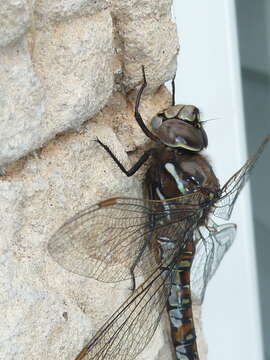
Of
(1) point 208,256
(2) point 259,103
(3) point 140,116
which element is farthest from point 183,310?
Answer: (2) point 259,103

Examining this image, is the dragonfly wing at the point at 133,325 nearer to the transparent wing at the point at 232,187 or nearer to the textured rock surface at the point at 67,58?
the transparent wing at the point at 232,187

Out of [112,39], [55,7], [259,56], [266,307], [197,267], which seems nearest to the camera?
[55,7]

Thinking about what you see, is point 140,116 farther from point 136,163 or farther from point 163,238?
point 163,238

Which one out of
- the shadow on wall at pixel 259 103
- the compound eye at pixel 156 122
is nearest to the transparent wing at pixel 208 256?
the compound eye at pixel 156 122

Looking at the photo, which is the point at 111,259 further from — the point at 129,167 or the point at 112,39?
the point at 112,39

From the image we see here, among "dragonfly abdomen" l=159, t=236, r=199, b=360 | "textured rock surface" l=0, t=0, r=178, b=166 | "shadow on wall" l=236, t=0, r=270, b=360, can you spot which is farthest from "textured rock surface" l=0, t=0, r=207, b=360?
"shadow on wall" l=236, t=0, r=270, b=360

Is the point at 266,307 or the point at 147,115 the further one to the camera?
the point at 266,307

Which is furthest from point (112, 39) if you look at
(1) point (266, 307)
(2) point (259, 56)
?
(1) point (266, 307)
